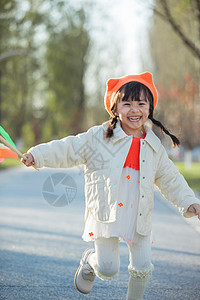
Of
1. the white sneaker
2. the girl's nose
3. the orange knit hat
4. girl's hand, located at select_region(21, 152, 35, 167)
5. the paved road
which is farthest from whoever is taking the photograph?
the paved road

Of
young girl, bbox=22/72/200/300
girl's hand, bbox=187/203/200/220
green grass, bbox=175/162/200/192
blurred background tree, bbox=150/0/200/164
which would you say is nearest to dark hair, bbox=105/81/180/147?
young girl, bbox=22/72/200/300

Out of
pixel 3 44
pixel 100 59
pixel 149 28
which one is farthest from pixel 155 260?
pixel 100 59

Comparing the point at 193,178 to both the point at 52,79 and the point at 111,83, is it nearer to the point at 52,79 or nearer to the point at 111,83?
the point at 111,83

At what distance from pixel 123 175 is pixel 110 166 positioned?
0.11 m

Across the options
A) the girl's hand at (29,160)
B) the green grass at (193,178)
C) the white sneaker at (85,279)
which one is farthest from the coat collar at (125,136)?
the green grass at (193,178)

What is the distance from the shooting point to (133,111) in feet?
12.7

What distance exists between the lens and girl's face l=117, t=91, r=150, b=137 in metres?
3.89

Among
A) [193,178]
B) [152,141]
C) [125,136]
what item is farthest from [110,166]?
[193,178]

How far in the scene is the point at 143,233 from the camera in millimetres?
3787

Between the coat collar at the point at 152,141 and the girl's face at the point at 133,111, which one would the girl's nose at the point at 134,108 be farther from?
the coat collar at the point at 152,141

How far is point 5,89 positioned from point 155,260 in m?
29.4

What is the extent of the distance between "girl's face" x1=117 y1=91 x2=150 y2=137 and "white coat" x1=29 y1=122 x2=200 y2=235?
9 cm

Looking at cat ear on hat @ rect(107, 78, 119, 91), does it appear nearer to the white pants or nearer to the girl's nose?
the girl's nose

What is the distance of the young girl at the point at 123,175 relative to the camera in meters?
3.77
